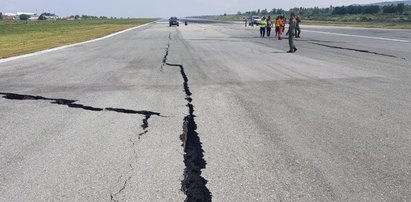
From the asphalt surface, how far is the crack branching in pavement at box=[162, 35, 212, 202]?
1 centimetres

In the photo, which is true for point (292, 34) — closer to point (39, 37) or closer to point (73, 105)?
point (73, 105)

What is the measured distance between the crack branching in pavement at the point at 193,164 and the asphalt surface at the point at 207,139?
14mm

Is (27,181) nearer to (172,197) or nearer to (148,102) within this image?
(172,197)

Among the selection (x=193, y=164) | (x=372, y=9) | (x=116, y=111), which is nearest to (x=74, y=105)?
(x=116, y=111)

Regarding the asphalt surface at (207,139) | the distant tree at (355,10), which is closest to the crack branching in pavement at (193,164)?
the asphalt surface at (207,139)

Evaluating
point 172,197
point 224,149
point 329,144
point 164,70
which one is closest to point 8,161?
point 172,197

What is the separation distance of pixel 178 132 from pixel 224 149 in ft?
3.20

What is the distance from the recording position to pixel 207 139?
520 centimetres

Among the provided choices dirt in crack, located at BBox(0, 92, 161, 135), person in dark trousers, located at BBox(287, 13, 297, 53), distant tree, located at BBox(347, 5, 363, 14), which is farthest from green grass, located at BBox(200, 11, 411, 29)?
dirt in crack, located at BBox(0, 92, 161, 135)

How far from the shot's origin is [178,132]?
5.54 metres

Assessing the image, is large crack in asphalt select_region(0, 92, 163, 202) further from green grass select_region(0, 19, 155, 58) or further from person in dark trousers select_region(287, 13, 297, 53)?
person in dark trousers select_region(287, 13, 297, 53)

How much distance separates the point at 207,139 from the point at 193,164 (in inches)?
35.3

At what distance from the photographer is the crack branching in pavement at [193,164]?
361 centimetres

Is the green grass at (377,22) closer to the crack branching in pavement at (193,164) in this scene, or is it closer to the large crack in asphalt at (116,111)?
the large crack in asphalt at (116,111)
